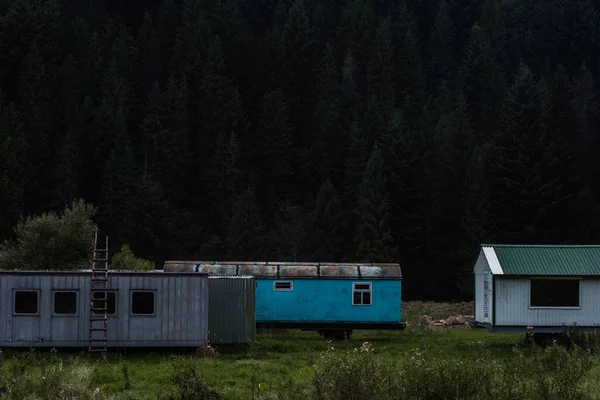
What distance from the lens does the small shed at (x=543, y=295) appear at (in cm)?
3216

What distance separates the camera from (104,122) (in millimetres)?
90812

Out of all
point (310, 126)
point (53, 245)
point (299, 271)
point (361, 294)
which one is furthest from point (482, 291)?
point (310, 126)

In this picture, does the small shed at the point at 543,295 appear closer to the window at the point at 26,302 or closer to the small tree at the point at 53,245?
the window at the point at 26,302

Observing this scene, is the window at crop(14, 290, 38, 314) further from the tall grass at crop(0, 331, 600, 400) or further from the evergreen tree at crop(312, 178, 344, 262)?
the evergreen tree at crop(312, 178, 344, 262)

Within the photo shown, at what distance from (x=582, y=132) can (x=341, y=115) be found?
68.1 feet

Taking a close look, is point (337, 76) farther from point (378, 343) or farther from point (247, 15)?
point (378, 343)

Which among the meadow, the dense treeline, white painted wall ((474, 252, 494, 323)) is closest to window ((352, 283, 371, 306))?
the meadow

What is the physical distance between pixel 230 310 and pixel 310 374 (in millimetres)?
7093

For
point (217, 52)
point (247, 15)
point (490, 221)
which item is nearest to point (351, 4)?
point (247, 15)

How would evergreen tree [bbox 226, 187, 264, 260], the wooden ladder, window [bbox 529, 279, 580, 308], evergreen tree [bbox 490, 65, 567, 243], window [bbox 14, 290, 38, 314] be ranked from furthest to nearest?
evergreen tree [bbox 226, 187, 264, 260]
evergreen tree [bbox 490, 65, 567, 243]
window [bbox 529, 279, 580, 308]
window [bbox 14, 290, 38, 314]
the wooden ladder

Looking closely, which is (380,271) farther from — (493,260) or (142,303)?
(142,303)

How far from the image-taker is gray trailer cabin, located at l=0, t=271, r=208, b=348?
28.0 metres

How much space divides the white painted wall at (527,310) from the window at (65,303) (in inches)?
500

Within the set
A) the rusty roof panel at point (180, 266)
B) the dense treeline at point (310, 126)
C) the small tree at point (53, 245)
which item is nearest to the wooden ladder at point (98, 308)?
the rusty roof panel at point (180, 266)
